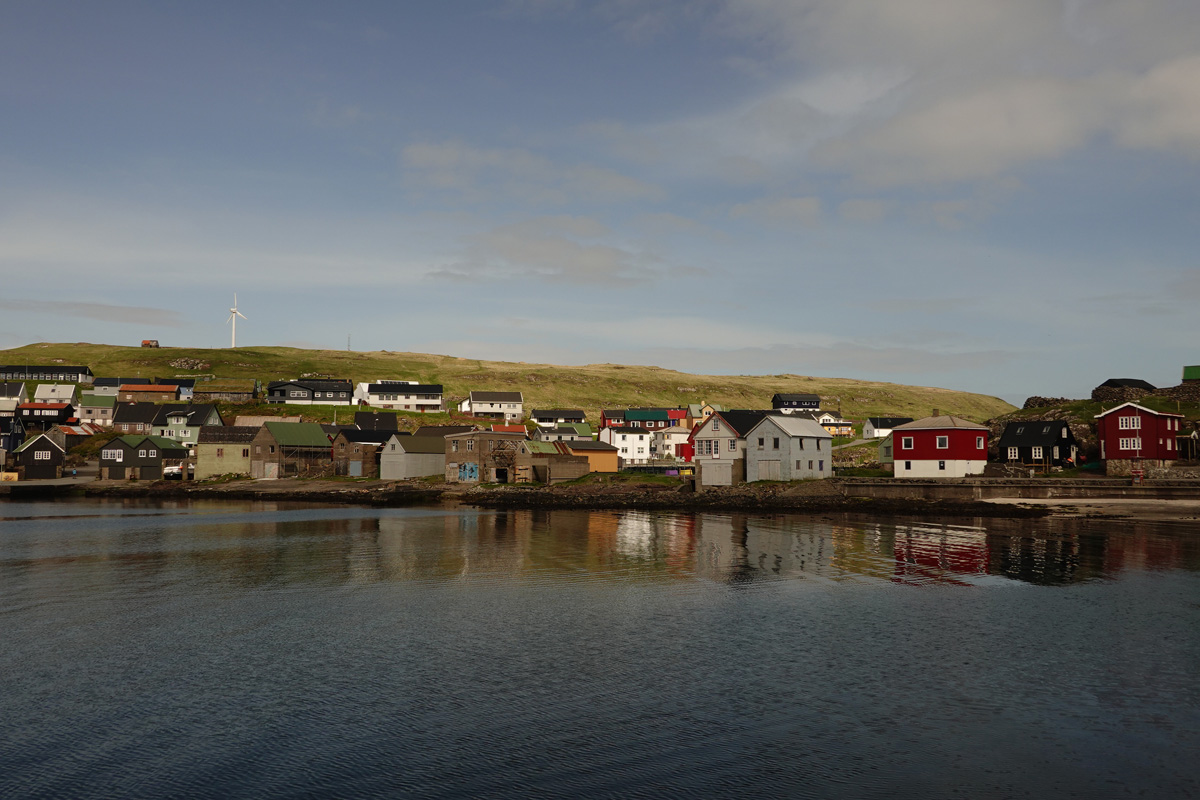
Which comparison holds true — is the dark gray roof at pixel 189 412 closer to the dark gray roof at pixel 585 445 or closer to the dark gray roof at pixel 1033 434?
A: the dark gray roof at pixel 585 445

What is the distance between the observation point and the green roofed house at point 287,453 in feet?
368

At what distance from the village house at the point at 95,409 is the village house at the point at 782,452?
435 ft

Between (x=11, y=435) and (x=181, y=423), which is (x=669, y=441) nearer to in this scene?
(x=181, y=423)

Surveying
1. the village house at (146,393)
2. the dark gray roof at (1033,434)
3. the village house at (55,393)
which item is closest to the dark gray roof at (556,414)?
the village house at (146,393)

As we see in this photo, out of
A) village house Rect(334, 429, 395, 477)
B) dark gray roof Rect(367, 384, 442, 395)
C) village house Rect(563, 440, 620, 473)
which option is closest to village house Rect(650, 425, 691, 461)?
village house Rect(563, 440, 620, 473)

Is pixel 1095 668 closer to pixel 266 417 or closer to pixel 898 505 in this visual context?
pixel 898 505

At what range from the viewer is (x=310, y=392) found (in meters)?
179

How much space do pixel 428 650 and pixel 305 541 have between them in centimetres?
3233

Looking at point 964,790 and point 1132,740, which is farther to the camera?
point 1132,740

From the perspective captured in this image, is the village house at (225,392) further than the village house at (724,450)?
Yes

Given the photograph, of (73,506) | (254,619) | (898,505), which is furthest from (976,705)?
(73,506)

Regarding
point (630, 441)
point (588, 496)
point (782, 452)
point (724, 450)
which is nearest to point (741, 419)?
point (724, 450)

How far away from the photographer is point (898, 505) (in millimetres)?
68062

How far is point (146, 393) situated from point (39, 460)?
56262mm
